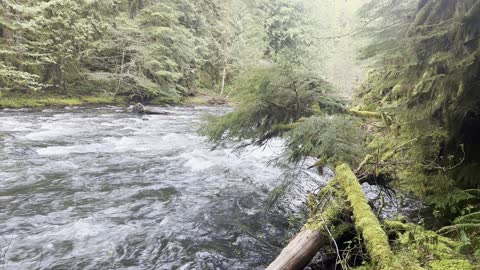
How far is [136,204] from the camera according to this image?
5914 millimetres

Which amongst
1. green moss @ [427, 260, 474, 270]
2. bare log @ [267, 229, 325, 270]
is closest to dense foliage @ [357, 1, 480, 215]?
green moss @ [427, 260, 474, 270]

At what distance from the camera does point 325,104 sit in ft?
18.6

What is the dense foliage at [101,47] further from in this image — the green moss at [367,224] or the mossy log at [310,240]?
the mossy log at [310,240]

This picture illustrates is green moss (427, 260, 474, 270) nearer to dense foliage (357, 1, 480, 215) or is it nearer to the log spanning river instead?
dense foliage (357, 1, 480, 215)

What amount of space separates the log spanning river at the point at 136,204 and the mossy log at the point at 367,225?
1275 mm

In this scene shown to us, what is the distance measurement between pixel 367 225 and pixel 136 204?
404 centimetres

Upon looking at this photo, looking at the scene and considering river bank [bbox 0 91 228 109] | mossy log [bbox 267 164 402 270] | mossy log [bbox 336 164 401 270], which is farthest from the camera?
river bank [bbox 0 91 228 109]

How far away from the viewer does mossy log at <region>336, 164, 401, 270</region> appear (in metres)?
2.78

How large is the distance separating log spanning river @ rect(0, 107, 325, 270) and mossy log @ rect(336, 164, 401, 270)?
1.27m

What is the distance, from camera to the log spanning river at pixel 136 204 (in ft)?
14.1

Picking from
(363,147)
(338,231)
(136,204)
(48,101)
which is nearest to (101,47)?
(48,101)

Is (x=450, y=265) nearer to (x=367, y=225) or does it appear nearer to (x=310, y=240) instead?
(x=367, y=225)

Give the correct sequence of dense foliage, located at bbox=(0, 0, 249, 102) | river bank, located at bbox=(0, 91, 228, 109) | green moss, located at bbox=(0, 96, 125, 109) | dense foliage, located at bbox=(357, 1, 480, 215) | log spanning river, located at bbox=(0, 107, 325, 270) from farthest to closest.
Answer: dense foliage, located at bbox=(0, 0, 249, 102) → river bank, located at bbox=(0, 91, 228, 109) → green moss, located at bbox=(0, 96, 125, 109) → log spanning river, located at bbox=(0, 107, 325, 270) → dense foliage, located at bbox=(357, 1, 480, 215)

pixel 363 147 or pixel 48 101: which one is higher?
pixel 363 147
